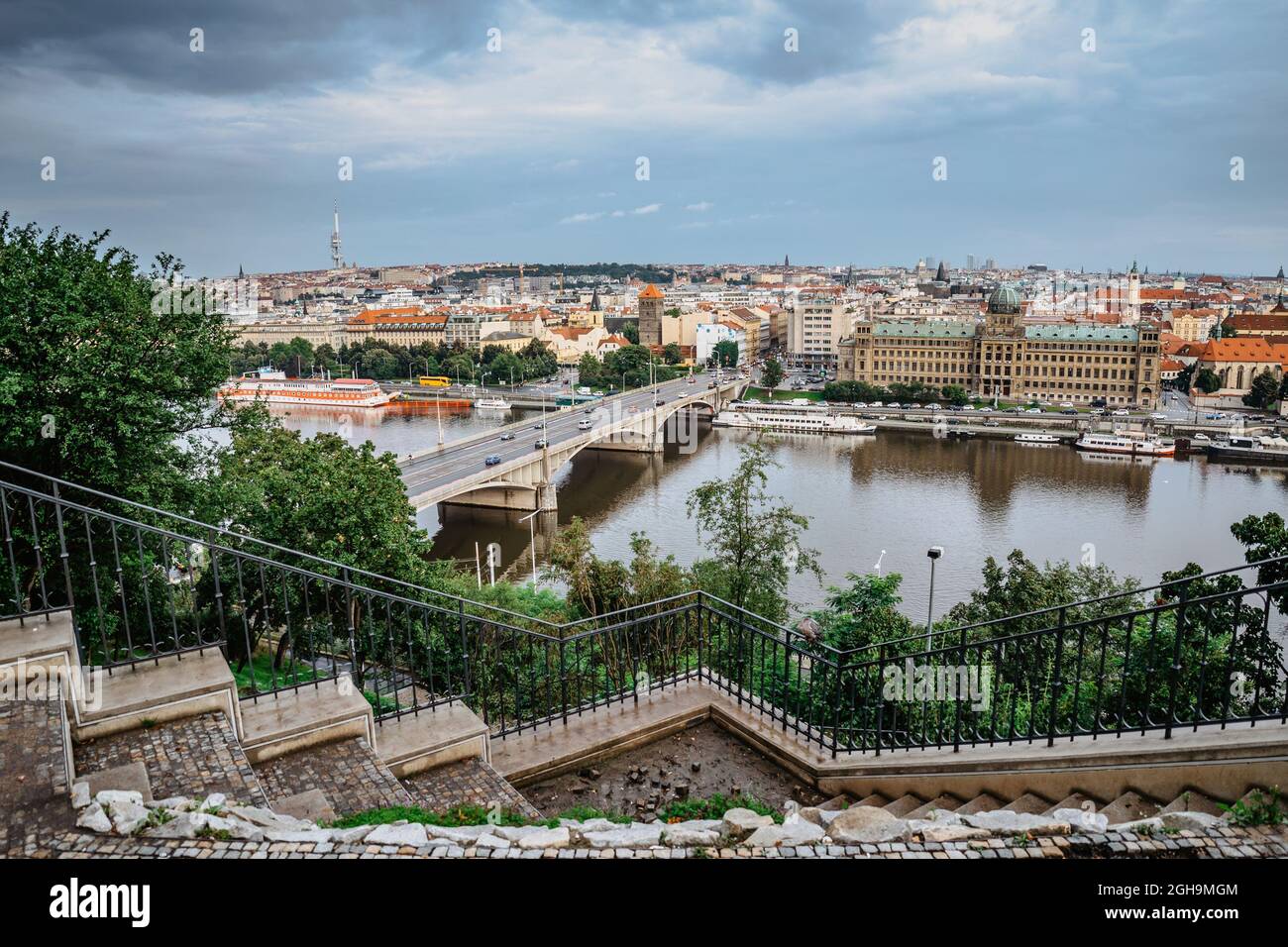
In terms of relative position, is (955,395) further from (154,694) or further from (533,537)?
(154,694)

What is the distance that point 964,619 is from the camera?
602 inches

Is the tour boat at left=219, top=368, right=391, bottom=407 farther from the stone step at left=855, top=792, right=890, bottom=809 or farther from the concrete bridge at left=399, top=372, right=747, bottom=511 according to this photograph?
the stone step at left=855, top=792, right=890, bottom=809

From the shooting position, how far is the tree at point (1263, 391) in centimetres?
6197

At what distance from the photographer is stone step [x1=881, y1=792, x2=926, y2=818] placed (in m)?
5.06

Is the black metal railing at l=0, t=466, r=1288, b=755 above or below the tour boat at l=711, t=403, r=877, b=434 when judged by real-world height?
above

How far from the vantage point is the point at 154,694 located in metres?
4.84

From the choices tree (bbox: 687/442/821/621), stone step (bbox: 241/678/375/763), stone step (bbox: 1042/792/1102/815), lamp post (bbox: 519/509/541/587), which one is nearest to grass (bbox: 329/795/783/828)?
stone step (bbox: 241/678/375/763)

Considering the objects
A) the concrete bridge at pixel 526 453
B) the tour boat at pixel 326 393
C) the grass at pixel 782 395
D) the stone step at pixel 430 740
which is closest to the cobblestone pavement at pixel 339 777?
the stone step at pixel 430 740

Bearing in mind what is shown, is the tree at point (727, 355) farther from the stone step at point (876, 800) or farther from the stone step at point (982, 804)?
the stone step at point (982, 804)

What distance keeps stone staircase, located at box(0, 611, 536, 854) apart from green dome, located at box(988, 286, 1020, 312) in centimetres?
7500

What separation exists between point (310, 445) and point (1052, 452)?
45163 millimetres

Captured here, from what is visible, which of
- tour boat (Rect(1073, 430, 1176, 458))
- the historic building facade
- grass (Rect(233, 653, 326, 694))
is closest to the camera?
grass (Rect(233, 653, 326, 694))
